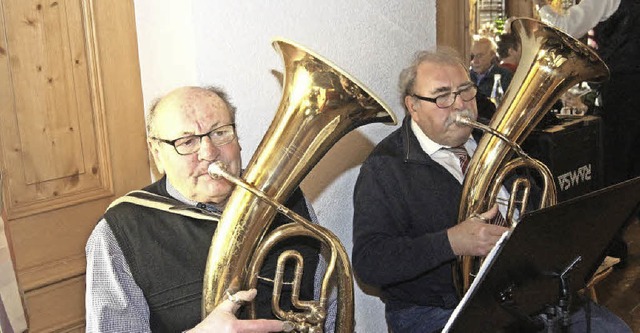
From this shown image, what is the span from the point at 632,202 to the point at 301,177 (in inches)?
34.6

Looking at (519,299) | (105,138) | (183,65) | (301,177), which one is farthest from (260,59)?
(519,299)

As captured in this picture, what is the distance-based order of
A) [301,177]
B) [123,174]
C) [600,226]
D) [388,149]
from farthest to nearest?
[388,149] < [123,174] < [600,226] < [301,177]

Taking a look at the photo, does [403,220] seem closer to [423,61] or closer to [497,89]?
[423,61]

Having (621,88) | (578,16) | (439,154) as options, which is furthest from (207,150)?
(621,88)

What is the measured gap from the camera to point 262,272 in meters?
1.91

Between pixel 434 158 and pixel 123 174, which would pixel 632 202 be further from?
pixel 123 174

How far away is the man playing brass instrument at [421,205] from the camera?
7.34ft

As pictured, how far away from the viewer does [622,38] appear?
438 cm

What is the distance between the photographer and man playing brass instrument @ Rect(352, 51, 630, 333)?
7.34 feet

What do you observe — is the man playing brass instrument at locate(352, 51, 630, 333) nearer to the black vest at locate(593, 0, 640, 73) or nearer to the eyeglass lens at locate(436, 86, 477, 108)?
the eyeglass lens at locate(436, 86, 477, 108)

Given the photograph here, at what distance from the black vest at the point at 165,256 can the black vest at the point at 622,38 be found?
3323 millimetres

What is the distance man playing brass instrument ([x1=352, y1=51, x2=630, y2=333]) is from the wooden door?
Result: 2.40ft

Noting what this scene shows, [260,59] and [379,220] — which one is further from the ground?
[260,59]

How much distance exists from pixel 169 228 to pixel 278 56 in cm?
73
